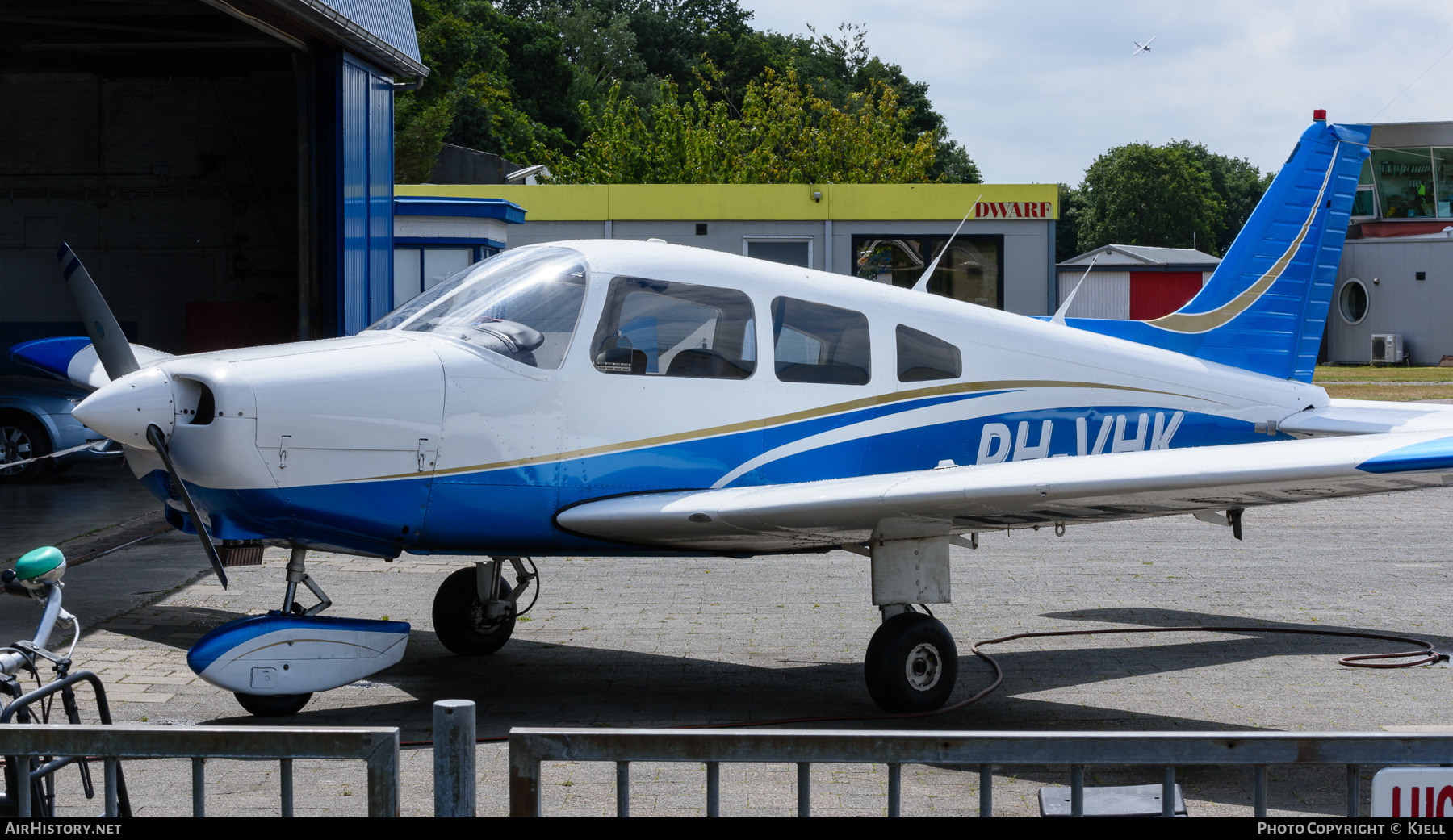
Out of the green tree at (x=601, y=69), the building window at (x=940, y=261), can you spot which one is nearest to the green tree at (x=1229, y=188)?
the green tree at (x=601, y=69)

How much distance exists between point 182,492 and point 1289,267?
695cm

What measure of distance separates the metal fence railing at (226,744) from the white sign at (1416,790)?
1.94 metres

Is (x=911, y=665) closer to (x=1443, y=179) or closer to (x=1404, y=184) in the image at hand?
(x=1404, y=184)

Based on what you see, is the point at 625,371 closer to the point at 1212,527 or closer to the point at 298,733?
the point at 298,733

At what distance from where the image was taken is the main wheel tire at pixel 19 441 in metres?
14.4

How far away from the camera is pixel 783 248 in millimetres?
25906

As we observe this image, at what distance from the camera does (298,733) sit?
247 cm

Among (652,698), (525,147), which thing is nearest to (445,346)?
(652,698)

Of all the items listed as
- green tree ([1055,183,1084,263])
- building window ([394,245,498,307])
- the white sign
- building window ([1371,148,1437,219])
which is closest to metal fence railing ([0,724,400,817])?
the white sign

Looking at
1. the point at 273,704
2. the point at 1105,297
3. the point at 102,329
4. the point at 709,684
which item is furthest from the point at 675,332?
the point at 1105,297

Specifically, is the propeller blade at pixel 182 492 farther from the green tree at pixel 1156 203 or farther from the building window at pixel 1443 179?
the green tree at pixel 1156 203

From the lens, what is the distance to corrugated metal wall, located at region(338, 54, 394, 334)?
13.7 meters

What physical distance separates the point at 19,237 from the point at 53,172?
1.16 meters

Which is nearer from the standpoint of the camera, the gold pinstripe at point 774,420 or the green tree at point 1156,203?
the gold pinstripe at point 774,420
